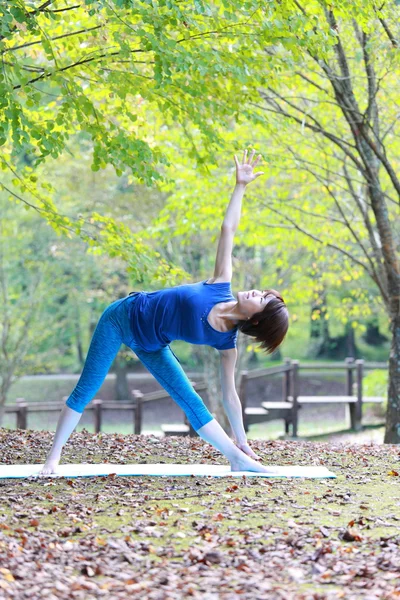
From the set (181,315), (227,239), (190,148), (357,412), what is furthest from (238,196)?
(357,412)

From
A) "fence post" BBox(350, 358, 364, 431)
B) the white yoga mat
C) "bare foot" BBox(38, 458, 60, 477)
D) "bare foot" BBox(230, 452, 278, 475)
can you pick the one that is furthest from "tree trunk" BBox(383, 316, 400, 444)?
"fence post" BBox(350, 358, 364, 431)

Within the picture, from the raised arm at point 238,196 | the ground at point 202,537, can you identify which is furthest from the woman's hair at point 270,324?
the ground at point 202,537

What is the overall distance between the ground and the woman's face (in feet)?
3.76

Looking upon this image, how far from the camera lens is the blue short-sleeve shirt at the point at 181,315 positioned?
15.4 ft

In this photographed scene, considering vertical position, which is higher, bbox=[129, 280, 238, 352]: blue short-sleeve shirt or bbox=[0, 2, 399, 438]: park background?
bbox=[0, 2, 399, 438]: park background

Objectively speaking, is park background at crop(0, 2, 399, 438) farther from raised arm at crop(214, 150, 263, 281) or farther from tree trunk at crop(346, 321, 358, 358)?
tree trunk at crop(346, 321, 358, 358)

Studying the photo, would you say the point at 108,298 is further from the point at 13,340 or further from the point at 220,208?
the point at 220,208

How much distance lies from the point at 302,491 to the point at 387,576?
1548 millimetres

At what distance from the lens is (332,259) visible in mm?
13164

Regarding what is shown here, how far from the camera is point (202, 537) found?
12.5 feet

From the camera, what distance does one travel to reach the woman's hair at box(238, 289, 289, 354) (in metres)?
4.64

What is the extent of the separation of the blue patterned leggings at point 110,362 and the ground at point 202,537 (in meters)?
0.51

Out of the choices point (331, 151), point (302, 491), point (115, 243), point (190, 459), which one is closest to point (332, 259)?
point (331, 151)

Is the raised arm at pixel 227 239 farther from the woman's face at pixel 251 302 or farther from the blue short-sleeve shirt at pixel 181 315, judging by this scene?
the woman's face at pixel 251 302
